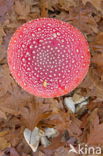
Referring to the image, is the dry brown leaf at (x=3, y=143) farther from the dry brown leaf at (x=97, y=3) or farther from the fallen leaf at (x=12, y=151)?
the dry brown leaf at (x=97, y=3)

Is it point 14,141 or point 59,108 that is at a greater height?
point 59,108

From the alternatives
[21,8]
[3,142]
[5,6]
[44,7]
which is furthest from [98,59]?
[3,142]

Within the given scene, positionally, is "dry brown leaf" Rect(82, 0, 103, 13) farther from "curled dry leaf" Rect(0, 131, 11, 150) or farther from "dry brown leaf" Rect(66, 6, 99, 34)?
"curled dry leaf" Rect(0, 131, 11, 150)

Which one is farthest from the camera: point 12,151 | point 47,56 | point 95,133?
point 12,151

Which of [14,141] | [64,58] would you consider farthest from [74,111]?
[64,58]

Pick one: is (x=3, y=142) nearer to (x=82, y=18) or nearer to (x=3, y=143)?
(x=3, y=143)

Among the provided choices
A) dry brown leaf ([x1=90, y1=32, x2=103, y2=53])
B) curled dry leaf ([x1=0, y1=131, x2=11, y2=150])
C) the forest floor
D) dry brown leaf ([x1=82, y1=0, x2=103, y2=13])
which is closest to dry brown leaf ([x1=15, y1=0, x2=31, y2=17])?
the forest floor

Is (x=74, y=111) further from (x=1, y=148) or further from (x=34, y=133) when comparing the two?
(x=1, y=148)
